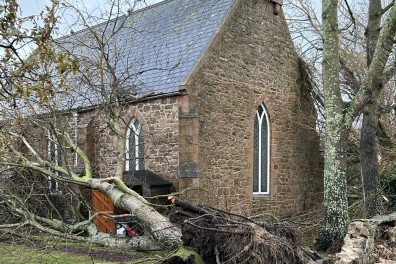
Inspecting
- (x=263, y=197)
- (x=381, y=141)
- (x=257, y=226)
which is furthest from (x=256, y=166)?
(x=257, y=226)

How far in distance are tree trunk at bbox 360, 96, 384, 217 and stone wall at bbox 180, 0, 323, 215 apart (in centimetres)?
373

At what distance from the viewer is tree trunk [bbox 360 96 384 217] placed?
1075 cm

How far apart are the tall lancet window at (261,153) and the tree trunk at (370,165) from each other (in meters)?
3.94

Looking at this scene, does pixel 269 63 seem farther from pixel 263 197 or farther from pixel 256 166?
pixel 263 197

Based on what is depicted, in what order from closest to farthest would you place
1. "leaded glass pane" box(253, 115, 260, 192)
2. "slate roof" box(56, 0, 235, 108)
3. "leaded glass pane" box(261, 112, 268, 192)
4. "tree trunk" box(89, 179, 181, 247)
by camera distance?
"tree trunk" box(89, 179, 181, 247) → "slate roof" box(56, 0, 235, 108) → "leaded glass pane" box(253, 115, 260, 192) → "leaded glass pane" box(261, 112, 268, 192)

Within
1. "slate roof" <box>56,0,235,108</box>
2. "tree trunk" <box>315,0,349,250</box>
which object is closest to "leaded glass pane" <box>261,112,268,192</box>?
"slate roof" <box>56,0,235,108</box>

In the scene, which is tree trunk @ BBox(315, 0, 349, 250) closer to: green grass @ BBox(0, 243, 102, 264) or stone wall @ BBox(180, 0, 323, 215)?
stone wall @ BBox(180, 0, 323, 215)

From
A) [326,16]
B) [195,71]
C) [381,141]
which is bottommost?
[381,141]

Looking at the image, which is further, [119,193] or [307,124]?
[307,124]

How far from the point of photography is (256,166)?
14.2 metres

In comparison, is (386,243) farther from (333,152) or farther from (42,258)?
(42,258)

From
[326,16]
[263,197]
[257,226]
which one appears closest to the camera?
[257,226]

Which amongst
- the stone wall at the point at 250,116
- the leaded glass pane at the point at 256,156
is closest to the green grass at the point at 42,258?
the stone wall at the point at 250,116

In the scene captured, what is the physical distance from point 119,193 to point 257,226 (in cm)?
449
